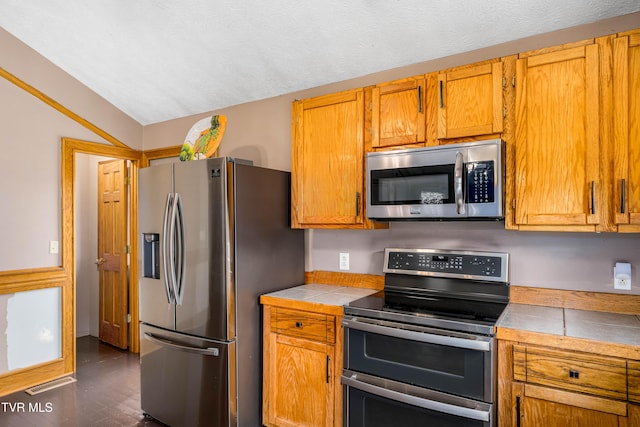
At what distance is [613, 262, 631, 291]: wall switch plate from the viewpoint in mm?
1931

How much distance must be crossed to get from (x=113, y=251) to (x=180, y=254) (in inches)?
86.0

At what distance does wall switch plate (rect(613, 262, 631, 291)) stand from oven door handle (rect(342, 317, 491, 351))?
0.84 metres

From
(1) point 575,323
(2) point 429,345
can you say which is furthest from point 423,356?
(1) point 575,323

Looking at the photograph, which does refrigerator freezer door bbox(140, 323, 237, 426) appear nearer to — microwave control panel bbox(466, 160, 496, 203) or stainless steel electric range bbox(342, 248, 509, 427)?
stainless steel electric range bbox(342, 248, 509, 427)

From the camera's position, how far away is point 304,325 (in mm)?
2291

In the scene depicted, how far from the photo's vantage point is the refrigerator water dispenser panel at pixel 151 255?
266 cm

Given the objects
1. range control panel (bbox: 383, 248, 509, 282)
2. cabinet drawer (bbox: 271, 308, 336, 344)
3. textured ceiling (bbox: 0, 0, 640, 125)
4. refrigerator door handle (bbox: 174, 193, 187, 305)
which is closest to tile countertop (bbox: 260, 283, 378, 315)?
cabinet drawer (bbox: 271, 308, 336, 344)

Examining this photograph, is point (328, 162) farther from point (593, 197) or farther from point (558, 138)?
point (593, 197)

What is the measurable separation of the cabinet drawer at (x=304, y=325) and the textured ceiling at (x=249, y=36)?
168 cm

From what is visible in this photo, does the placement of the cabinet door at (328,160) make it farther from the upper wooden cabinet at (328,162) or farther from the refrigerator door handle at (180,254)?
the refrigerator door handle at (180,254)

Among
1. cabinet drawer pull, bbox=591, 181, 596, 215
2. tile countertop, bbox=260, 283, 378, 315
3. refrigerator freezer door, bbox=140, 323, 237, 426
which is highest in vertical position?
cabinet drawer pull, bbox=591, 181, 596, 215

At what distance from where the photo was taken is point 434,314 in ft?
6.27

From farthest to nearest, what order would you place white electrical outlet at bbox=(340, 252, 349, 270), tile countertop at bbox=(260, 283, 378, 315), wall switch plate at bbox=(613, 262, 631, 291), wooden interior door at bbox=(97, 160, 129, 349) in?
wooden interior door at bbox=(97, 160, 129, 349) → white electrical outlet at bbox=(340, 252, 349, 270) → tile countertop at bbox=(260, 283, 378, 315) → wall switch plate at bbox=(613, 262, 631, 291)

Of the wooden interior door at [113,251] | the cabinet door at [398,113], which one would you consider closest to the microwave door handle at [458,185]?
the cabinet door at [398,113]
